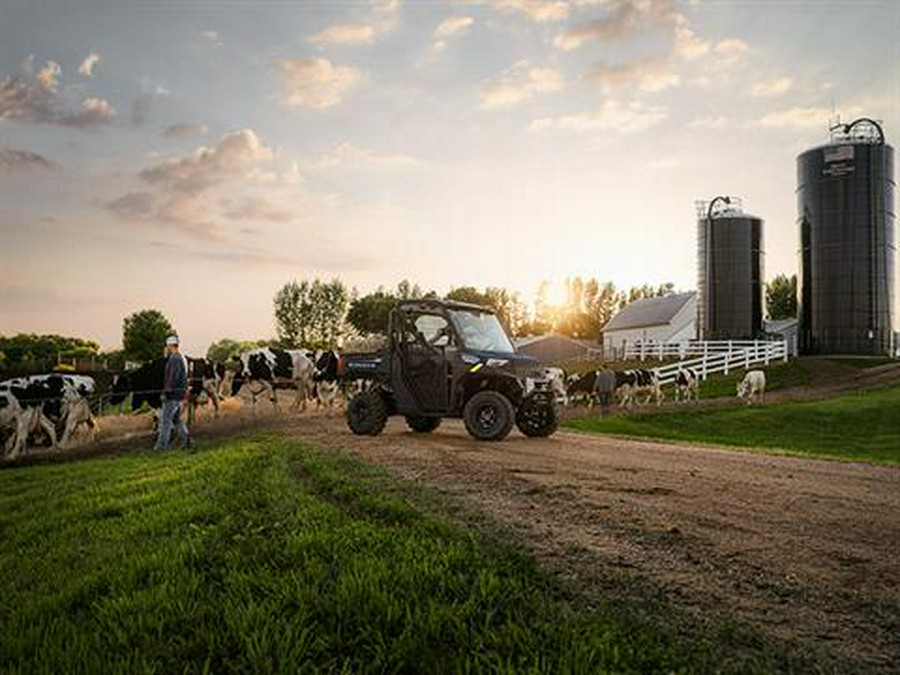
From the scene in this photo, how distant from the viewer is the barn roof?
6769cm

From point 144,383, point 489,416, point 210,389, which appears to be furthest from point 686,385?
point 144,383

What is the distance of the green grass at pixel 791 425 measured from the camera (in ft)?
74.3

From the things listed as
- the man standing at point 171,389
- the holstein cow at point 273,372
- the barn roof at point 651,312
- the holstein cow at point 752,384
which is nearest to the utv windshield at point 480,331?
the man standing at point 171,389

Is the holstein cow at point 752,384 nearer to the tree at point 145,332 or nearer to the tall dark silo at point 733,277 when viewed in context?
the tall dark silo at point 733,277

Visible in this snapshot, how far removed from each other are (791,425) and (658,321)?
42.7 metres

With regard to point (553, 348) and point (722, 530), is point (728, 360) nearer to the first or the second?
point (722, 530)

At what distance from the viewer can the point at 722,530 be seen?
5.66 m

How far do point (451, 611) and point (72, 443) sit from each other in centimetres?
1800

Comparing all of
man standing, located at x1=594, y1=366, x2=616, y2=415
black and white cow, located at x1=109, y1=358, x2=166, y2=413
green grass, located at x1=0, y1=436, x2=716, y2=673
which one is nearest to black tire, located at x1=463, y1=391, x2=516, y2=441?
green grass, located at x1=0, y1=436, x2=716, y2=673

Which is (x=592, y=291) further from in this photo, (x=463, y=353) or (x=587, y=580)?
(x=587, y=580)

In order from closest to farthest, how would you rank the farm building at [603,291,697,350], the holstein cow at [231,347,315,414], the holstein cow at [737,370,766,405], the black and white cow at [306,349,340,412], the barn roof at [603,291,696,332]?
1. the holstein cow at [231,347,315,414]
2. the black and white cow at [306,349,340,412]
3. the holstein cow at [737,370,766,405]
4. the farm building at [603,291,697,350]
5. the barn roof at [603,291,696,332]

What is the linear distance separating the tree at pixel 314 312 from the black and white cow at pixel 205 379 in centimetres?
7221

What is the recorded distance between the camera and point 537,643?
326 cm

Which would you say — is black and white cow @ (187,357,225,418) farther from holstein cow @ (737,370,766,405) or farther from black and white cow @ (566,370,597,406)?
holstein cow @ (737,370,766,405)
